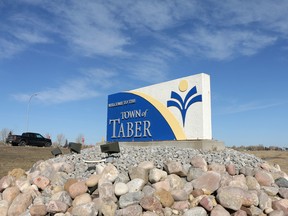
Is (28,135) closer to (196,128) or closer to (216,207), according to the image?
(196,128)

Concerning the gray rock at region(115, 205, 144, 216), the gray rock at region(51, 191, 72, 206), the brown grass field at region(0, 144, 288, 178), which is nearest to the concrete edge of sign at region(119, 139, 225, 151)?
the gray rock at region(115, 205, 144, 216)

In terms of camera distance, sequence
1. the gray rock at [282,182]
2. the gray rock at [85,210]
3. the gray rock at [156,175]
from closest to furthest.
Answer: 1. the gray rock at [85,210]
2. the gray rock at [156,175]
3. the gray rock at [282,182]

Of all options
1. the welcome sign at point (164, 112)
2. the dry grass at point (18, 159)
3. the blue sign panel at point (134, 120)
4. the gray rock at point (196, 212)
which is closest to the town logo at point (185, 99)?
the welcome sign at point (164, 112)

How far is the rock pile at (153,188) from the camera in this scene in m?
6.79

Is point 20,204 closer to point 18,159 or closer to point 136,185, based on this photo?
point 136,185

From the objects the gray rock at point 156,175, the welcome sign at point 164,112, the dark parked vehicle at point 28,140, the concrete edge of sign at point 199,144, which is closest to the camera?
the gray rock at point 156,175

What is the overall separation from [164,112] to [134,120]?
1666 millimetres

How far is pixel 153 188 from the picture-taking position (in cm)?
730

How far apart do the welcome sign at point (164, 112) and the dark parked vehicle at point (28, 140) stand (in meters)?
22.3

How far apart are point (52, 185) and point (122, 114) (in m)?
6.52

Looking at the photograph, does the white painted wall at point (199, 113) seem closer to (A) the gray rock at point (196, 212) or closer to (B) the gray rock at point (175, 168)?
(B) the gray rock at point (175, 168)

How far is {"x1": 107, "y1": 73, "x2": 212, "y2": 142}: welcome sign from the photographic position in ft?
38.1

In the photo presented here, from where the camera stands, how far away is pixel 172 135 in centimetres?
1228

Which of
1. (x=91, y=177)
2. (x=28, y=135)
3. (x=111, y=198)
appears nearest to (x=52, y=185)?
(x=91, y=177)
